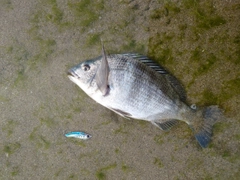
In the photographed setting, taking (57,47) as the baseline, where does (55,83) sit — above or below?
below

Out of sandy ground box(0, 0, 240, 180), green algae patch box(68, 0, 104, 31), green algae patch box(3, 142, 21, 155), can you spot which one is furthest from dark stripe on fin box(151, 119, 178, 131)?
green algae patch box(3, 142, 21, 155)

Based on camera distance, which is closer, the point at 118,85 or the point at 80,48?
the point at 118,85

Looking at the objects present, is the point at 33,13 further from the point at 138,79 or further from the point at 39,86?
the point at 138,79

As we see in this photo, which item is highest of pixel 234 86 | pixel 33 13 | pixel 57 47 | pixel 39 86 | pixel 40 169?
pixel 33 13

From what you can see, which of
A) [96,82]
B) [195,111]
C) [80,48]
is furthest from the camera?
[80,48]

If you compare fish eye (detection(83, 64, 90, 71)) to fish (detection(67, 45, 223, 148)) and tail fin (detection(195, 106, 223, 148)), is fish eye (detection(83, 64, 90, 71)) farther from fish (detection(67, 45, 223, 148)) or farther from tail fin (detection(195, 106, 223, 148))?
tail fin (detection(195, 106, 223, 148))

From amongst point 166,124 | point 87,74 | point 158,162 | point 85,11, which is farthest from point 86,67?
point 158,162

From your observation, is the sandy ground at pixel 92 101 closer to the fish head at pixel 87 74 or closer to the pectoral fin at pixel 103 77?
Answer: the fish head at pixel 87 74

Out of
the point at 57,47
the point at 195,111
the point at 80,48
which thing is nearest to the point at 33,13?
the point at 57,47
